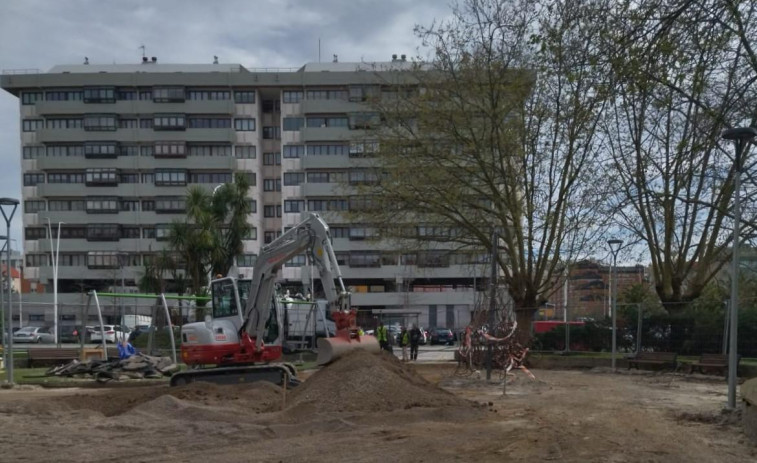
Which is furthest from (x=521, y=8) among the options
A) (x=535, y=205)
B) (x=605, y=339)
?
(x=605, y=339)

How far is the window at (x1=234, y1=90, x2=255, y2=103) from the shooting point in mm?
69188

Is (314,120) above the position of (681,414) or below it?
above

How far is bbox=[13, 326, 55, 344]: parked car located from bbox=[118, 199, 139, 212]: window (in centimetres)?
2920

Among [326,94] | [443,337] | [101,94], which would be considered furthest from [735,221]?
[101,94]

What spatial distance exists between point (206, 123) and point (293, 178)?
395 inches

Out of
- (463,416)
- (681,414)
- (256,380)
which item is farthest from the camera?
(256,380)

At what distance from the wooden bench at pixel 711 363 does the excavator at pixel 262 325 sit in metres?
11.8

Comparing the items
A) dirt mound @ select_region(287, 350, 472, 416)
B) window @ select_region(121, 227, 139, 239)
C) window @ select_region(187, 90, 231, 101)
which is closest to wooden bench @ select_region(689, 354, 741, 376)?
dirt mound @ select_region(287, 350, 472, 416)

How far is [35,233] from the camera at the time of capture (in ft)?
228

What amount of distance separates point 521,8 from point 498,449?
66.4 ft

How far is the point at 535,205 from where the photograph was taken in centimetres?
2848

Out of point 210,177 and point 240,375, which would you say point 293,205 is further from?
point 240,375

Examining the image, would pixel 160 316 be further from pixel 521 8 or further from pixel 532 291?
pixel 521 8

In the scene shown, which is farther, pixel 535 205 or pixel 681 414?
pixel 535 205
